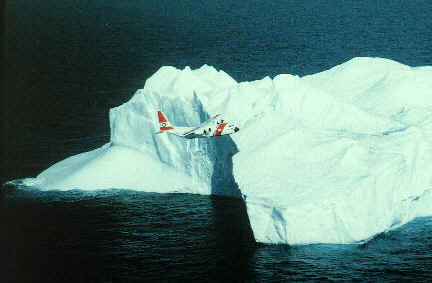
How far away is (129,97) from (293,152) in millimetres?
49586

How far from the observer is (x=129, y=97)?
318ft

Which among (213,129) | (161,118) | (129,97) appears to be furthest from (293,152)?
(129,97)

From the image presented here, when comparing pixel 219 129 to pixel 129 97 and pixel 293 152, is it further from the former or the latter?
pixel 129 97

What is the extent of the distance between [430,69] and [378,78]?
5.84m

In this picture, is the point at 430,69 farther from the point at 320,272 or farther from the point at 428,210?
the point at 320,272

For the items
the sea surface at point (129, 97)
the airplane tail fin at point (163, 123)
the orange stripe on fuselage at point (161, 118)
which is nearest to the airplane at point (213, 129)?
the airplane tail fin at point (163, 123)

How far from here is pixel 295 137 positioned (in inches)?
2095

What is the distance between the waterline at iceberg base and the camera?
48500 millimetres

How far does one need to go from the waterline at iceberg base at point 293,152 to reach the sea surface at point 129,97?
5.60ft

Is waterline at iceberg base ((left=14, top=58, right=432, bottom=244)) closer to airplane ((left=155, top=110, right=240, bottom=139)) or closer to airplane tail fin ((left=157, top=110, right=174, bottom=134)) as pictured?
airplane ((left=155, top=110, right=240, bottom=139))

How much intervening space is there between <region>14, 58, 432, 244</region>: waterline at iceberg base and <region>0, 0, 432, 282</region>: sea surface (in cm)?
171

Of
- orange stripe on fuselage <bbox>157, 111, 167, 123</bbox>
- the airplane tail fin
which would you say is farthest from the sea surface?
orange stripe on fuselage <bbox>157, 111, 167, 123</bbox>

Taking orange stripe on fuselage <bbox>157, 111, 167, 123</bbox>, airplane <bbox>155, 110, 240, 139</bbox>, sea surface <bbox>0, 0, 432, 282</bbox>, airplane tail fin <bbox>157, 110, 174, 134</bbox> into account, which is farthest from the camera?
orange stripe on fuselage <bbox>157, 111, 167, 123</bbox>

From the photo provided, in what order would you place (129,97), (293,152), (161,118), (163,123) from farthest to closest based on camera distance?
(129,97)
(163,123)
(161,118)
(293,152)
